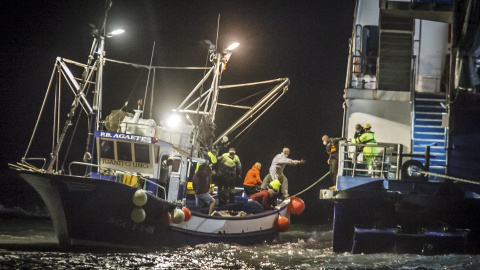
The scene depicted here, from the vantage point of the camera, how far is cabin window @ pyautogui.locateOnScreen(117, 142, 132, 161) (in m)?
14.2


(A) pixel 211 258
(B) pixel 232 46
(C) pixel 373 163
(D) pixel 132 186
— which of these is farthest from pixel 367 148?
(B) pixel 232 46

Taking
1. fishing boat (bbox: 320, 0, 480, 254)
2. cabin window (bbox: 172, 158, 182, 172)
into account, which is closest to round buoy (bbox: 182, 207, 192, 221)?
cabin window (bbox: 172, 158, 182, 172)

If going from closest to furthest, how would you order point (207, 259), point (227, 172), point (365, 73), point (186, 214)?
point (207, 259), point (186, 214), point (227, 172), point (365, 73)

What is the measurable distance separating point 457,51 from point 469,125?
6.46 ft

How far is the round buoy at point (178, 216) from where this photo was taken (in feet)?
43.0

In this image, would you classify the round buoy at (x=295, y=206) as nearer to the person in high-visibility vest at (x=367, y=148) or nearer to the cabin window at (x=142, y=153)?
the person in high-visibility vest at (x=367, y=148)

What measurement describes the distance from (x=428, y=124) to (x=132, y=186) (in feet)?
27.4

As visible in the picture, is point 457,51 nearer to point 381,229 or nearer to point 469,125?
point 469,125

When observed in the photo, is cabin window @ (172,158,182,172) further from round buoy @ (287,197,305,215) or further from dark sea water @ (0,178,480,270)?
round buoy @ (287,197,305,215)

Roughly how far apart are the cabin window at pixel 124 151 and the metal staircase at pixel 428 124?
25.9ft

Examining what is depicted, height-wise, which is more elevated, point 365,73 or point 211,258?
point 365,73

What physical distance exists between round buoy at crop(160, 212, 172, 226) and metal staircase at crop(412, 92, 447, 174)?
22.7 ft

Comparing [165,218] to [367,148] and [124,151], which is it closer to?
[124,151]

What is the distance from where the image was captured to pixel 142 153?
46.8 ft
